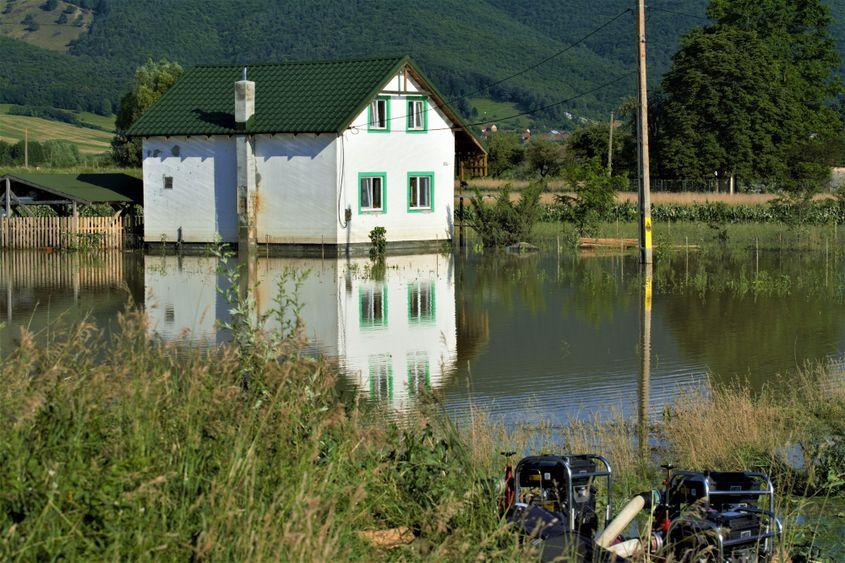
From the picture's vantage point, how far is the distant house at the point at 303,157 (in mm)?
39562

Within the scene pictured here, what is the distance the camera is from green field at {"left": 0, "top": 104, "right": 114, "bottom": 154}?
128 meters

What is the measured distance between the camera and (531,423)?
41.3 ft

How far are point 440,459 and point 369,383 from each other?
7.10 m

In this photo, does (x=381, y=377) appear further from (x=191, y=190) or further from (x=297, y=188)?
(x=191, y=190)

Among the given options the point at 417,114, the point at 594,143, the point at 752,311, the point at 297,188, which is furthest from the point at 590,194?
the point at 594,143

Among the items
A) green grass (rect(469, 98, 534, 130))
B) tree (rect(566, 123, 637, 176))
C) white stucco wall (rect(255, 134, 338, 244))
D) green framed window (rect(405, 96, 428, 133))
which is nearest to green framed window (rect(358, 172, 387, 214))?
white stucco wall (rect(255, 134, 338, 244))

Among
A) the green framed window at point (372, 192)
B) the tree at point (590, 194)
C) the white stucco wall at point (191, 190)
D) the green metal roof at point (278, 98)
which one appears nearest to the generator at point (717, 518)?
the green metal roof at point (278, 98)

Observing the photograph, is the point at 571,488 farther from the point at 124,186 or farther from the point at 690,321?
the point at 124,186

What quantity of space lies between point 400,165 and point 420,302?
1660cm

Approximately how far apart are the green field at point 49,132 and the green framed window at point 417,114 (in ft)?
281

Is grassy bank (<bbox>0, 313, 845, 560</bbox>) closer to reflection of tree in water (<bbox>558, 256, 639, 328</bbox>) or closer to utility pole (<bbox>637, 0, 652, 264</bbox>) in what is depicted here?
reflection of tree in water (<bbox>558, 256, 639, 328</bbox>)

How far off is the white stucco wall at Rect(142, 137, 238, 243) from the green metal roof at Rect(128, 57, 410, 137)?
63 cm

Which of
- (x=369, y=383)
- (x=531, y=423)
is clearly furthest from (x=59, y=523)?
(x=369, y=383)

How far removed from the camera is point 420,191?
1666 inches
